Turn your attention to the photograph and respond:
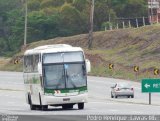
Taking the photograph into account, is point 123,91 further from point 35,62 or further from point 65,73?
point 65,73

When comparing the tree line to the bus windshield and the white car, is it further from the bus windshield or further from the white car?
the bus windshield

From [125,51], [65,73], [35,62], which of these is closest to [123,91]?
[35,62]

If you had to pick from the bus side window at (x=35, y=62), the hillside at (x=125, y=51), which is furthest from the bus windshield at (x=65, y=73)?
the hillside at (x=125, y=51)

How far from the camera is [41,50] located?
39.9m

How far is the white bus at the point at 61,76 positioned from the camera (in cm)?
3872

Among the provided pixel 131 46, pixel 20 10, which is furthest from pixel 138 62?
pixel 20 10

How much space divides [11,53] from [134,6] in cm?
2396

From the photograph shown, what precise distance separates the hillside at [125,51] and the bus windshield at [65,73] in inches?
1761

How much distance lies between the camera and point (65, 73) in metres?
39.2

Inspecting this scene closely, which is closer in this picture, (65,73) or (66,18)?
(65,73)

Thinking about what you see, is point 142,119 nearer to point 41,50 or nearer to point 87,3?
point 41,50

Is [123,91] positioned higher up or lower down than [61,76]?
lower down

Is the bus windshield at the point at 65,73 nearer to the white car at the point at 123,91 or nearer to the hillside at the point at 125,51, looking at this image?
the white car at the point at 123,91

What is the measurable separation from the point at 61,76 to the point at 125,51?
2309 inches
